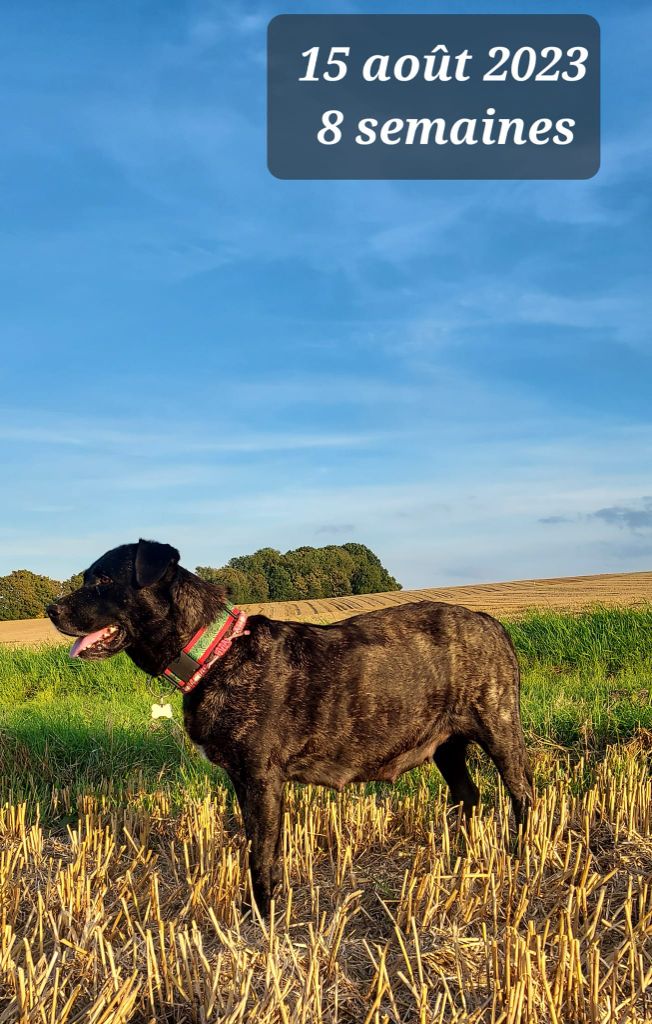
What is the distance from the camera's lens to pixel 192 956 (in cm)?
428

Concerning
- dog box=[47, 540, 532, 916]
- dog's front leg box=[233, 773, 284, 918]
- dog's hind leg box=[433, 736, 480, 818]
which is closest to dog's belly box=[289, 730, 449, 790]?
dog box=[47, 540, 532, 916]

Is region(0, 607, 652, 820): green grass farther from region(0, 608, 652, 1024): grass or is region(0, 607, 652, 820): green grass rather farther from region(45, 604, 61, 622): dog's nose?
region(45, 604, 61, 622): dog's nose

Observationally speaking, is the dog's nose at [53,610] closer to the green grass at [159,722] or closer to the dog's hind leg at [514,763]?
the green grass at [159,722]

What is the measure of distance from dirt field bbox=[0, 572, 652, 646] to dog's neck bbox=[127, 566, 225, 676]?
509 inches

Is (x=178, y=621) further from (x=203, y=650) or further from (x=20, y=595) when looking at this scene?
(x=20, y=595)

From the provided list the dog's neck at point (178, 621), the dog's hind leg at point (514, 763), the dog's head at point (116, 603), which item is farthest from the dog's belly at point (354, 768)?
the dog's head at point (116, 603)

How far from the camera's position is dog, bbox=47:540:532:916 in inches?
217

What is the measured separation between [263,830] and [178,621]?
55.2 inches

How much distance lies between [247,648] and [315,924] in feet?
5.55

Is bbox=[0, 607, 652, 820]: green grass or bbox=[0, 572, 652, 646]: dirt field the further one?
bbox=[0, 572, 652, 646]: dirt field

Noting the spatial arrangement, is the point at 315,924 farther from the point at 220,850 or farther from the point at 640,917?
the point at 640,917

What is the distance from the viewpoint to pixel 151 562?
5.60 m

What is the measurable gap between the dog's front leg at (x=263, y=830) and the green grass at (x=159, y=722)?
2191 millimetres

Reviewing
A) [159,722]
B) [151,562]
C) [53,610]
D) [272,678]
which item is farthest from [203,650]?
[159,722]
